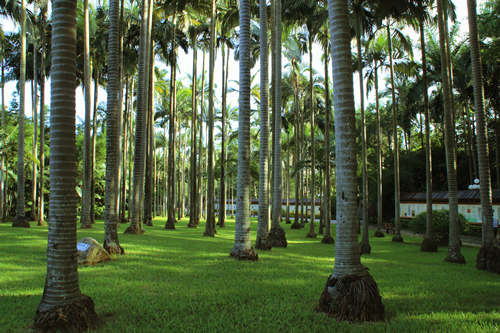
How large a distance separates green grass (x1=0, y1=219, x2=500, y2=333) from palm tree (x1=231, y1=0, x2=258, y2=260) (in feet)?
1.77

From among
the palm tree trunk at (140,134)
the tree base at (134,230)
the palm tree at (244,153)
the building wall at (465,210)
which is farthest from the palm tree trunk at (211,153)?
the building wall at (465,210)

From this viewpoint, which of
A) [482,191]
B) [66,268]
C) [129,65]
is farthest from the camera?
[129,65]

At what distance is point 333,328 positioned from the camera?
4672 millimetres

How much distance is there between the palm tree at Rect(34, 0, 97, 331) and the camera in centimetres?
442

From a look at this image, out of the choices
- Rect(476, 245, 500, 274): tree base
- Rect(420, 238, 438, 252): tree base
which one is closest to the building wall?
Rect(420, 238, 438, 252): tree base

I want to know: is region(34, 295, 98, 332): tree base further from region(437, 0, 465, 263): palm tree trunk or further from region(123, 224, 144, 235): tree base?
region(123, 224, 144, 235): tree base

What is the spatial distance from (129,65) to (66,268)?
75.0 ft

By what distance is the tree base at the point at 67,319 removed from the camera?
423cm

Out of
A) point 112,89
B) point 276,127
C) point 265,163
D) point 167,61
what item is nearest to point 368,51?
point 276,127

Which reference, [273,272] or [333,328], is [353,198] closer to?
[333,328]

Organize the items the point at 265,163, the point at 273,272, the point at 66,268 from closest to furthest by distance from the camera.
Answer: the point at 66,268 < the point at 273,272 < the point at 265,163

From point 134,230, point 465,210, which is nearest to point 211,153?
point 134,230

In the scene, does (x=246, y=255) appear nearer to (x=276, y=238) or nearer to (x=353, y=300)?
(x=276, y=238)

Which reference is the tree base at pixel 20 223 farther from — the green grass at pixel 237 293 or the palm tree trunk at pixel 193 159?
the palm tree trunk at pixel 193 159
